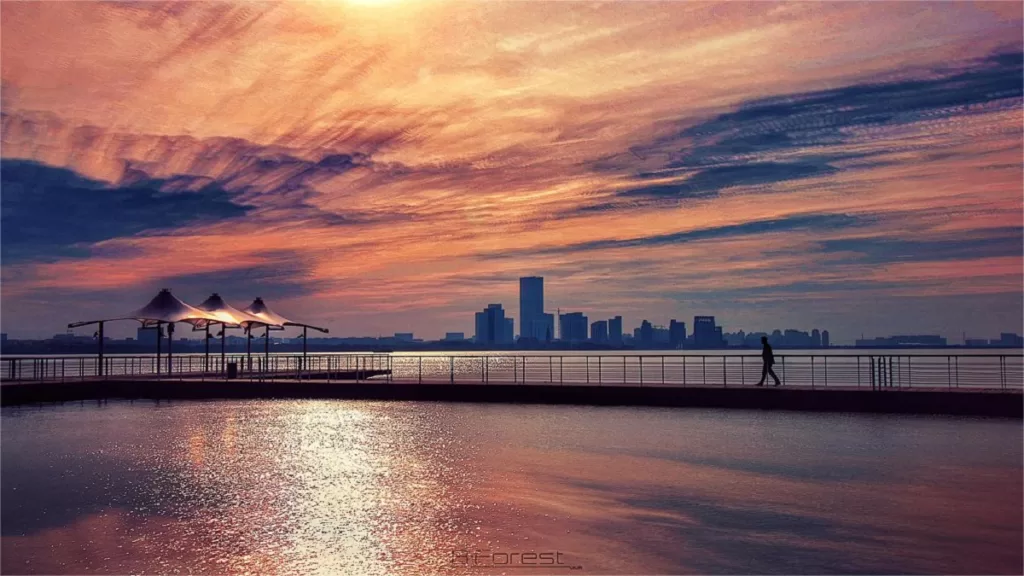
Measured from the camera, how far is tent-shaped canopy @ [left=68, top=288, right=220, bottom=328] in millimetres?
37197

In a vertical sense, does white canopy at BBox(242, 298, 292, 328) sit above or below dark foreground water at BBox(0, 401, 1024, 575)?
above

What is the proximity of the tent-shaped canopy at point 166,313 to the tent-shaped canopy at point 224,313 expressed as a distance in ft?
2.34

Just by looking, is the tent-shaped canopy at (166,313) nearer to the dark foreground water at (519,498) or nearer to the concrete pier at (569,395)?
the concrete pier at (569,395)

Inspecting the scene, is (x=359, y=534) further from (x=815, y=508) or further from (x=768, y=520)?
(x=815, y=508)

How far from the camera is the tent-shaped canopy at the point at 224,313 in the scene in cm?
4006

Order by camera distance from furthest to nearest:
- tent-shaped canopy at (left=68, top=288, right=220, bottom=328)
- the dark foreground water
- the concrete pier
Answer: tent-shaped canopy at (left=68, top=288, right=220, bottom=328) < the concrete pier < the dark foreground water

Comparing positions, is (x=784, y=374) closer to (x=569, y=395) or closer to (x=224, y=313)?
(x=569, y=395)

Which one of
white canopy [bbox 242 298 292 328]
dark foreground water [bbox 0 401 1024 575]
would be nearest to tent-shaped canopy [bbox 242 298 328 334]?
white canopy [bbox 242 298 292 328]

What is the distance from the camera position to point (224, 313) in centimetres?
4078

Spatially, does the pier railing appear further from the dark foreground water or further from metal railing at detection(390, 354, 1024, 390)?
the dark foreground water

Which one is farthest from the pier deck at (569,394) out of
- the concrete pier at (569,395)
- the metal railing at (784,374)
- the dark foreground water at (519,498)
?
the dark foreground water at (519,498)

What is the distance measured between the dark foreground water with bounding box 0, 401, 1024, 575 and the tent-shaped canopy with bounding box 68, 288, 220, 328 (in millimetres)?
15125

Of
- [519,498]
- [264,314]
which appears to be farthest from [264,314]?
[519,498]

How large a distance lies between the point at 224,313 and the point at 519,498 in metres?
31.9
